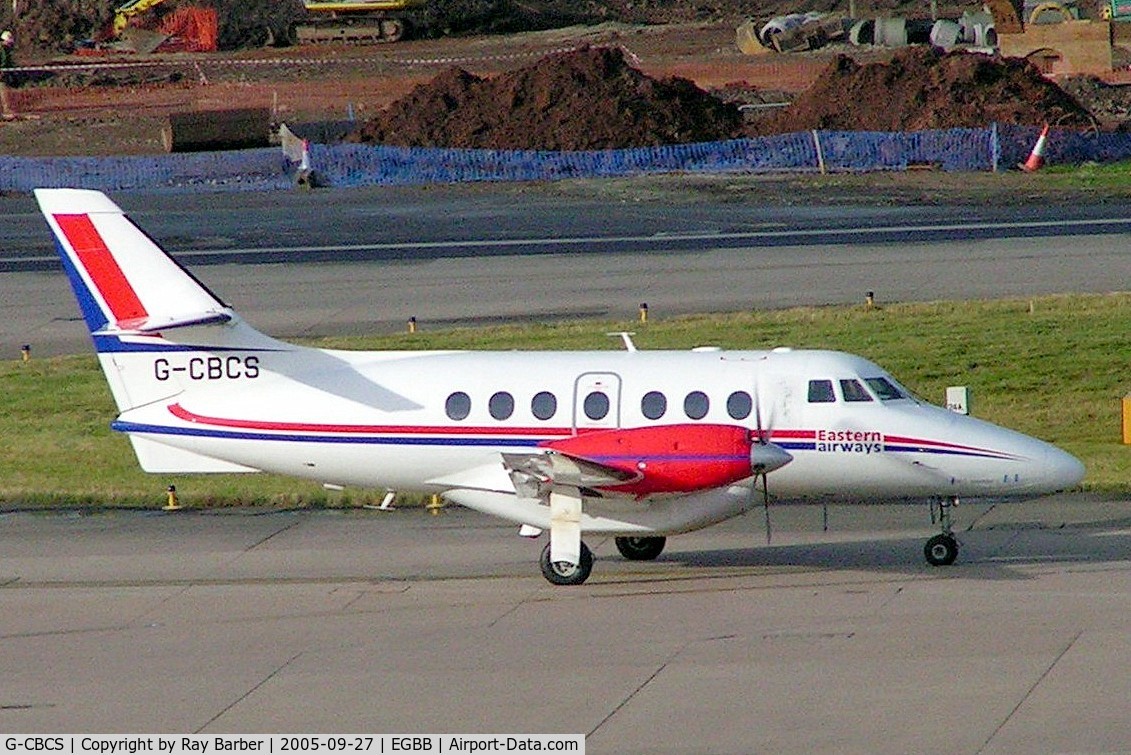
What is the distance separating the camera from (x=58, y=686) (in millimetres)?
16047

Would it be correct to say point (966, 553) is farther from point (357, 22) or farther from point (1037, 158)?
point (357, 22)

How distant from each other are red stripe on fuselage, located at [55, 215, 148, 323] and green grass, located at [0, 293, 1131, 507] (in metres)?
4.95

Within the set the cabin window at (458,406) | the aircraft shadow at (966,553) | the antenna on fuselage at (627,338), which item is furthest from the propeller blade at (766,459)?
the cabin window at (458,406)

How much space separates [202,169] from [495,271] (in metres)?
18.8

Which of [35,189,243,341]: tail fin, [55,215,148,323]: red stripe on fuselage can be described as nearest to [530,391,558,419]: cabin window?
[35,189,243,341]: tail fin

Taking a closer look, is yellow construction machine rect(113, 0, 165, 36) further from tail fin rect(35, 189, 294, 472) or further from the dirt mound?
tail fin rect(35, 189, 294, 472)

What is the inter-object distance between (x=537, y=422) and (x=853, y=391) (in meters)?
3.55

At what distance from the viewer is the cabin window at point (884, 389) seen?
19.8m

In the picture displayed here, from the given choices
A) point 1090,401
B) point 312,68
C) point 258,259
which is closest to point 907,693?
point 1090,401

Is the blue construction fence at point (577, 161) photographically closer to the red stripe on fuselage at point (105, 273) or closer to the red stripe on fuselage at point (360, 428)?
the red stripe on fuselage at point (105, 273)

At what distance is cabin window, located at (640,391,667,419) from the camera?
19.6 metres

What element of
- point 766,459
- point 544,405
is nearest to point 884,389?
point 766,459

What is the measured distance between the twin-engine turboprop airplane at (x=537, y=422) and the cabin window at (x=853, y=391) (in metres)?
0.02

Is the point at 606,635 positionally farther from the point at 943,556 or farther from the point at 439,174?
the point at 439,174
